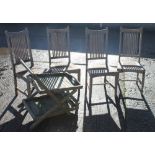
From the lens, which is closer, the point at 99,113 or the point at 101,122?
the point at 101,122

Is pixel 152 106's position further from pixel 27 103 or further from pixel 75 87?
pixel 27 103

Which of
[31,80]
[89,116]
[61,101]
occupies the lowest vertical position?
[89,116]

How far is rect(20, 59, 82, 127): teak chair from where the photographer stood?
4.20 meters

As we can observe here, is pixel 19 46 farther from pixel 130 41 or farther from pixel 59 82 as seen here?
pixel 130 41

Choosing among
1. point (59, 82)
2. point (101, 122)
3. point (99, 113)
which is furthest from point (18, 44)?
point (101, 122)

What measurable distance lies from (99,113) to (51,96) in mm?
970

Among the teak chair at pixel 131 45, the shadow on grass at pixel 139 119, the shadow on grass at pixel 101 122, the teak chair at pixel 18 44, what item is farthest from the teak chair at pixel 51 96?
the teak chair at pixel 131 45

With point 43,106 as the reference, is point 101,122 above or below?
below

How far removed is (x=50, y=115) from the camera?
4.34 m

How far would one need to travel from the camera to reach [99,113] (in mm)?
4660

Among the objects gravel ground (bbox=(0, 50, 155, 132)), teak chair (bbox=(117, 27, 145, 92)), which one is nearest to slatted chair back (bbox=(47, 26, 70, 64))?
gravel ground (bbox=(0, 50, 155, 132))

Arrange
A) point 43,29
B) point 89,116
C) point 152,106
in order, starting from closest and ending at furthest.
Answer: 1. point 89,116
2. point 152,106
3. point 43,29
